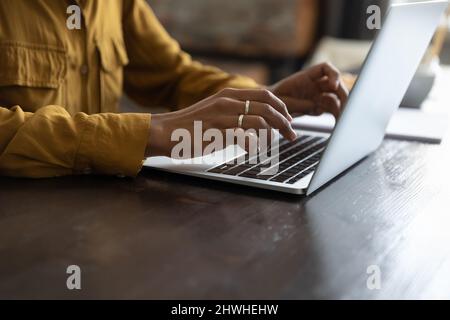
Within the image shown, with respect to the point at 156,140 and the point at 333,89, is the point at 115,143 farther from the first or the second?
the point at 333,89

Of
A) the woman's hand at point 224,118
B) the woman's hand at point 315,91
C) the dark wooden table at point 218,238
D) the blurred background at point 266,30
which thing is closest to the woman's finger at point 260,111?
the woman's hand at point 224,118

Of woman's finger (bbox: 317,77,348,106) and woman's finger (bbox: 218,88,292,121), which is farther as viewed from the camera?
woman's finger (bbox: 317,77,348,106)

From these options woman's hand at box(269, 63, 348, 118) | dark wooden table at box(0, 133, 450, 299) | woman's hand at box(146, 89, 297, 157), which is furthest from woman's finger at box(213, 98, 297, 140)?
woman's hand at box(269, 63, 348, 118)

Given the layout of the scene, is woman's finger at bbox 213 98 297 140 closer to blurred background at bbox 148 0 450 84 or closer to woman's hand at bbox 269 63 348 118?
woman's hand at bbox 269 63 348 118

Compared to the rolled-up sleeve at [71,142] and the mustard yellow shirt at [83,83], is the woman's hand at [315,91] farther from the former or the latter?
the rolled-up sleeve at [71,142]

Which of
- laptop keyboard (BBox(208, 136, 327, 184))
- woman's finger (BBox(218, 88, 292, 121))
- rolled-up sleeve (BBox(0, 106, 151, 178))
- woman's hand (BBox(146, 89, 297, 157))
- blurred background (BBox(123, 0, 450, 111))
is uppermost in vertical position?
woman's finger (BBox(218, 88, 292, 121))

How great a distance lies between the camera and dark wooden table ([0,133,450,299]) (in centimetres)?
51

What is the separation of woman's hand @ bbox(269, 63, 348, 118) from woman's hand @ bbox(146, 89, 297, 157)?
0.29 metres

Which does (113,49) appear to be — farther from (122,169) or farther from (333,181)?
(333,181)

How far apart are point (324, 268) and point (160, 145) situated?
1.08ft

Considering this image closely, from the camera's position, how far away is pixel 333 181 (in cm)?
82

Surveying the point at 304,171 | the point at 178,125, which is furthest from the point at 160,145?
the point at 304,171

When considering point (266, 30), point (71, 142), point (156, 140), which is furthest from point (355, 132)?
point (266, 30)
